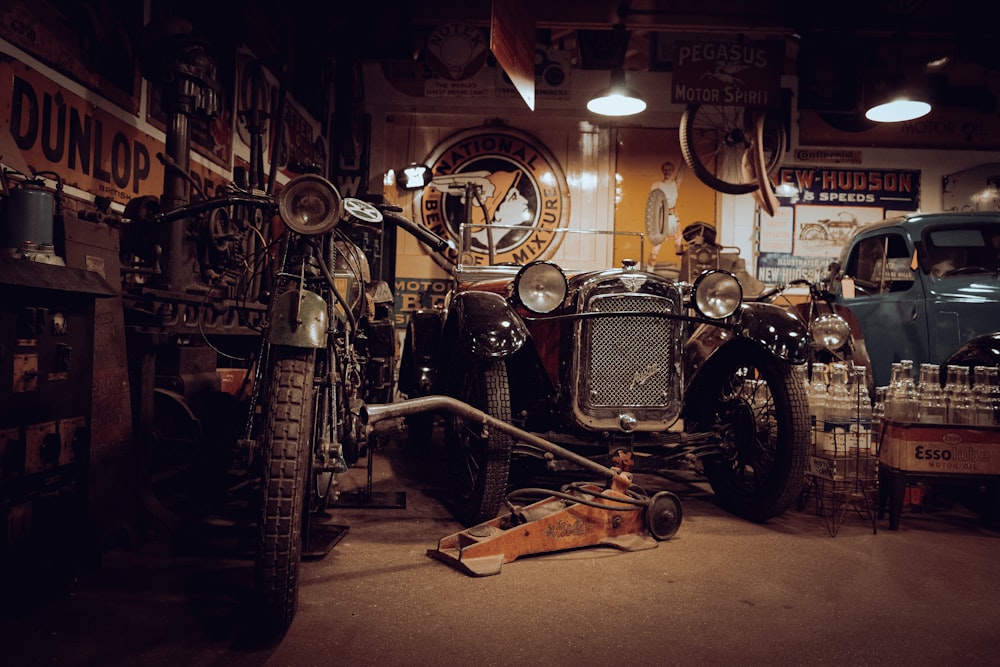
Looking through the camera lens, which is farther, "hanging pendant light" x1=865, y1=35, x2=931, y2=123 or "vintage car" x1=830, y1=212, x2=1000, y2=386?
"hanging pendant light" x1=865, y1=35, x2=931, y2=123

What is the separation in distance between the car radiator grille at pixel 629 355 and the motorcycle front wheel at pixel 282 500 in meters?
1.53

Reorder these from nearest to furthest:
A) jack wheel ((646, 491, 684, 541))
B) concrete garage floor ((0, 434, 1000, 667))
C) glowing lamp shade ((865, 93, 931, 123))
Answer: concrete garage floor ((0, 434, 1000, 667)), jack wheel ((646, 491, 684, 541)), glowing lamp shade ((865, 93, 931, 123))

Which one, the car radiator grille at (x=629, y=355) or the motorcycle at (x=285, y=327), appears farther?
the car radiator grille at (x=629, y=355)

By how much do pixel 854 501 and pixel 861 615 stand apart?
1.63m

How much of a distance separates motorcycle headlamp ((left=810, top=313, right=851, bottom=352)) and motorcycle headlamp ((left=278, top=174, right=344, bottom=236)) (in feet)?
11.1

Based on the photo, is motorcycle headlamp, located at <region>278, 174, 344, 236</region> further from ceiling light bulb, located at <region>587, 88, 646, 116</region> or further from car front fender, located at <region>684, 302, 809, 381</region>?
ceiling light bulb, located at <region>587, 88, 646, 116</region>

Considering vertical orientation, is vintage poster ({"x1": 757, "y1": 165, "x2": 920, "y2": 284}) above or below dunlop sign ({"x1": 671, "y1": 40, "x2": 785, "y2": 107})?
below

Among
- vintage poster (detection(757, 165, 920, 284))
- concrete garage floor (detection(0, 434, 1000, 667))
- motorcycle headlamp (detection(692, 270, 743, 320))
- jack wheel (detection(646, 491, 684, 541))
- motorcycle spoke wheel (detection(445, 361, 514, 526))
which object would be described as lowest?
concrete garage floor (detection(0, 434, 1000, 667))

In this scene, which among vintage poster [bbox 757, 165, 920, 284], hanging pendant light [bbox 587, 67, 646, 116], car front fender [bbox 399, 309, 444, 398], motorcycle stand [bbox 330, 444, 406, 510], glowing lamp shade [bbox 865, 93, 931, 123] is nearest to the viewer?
motorcycle stand [bbox 330, 444, 406, 510]

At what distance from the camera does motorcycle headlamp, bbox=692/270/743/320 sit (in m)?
3.09

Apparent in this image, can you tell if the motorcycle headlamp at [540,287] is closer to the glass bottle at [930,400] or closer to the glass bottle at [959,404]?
the glass bottle at [930,400]

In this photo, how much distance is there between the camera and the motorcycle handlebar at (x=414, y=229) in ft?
8.22

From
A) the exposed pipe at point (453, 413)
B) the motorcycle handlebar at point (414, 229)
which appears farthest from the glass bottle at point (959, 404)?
the motorcycle handlebar at point (414, 229)

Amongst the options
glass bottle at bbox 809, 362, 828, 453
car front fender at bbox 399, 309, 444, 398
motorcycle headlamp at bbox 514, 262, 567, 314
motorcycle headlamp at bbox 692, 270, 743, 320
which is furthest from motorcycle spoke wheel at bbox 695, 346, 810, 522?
car front fender at bbox 399, 309, 444, 398
